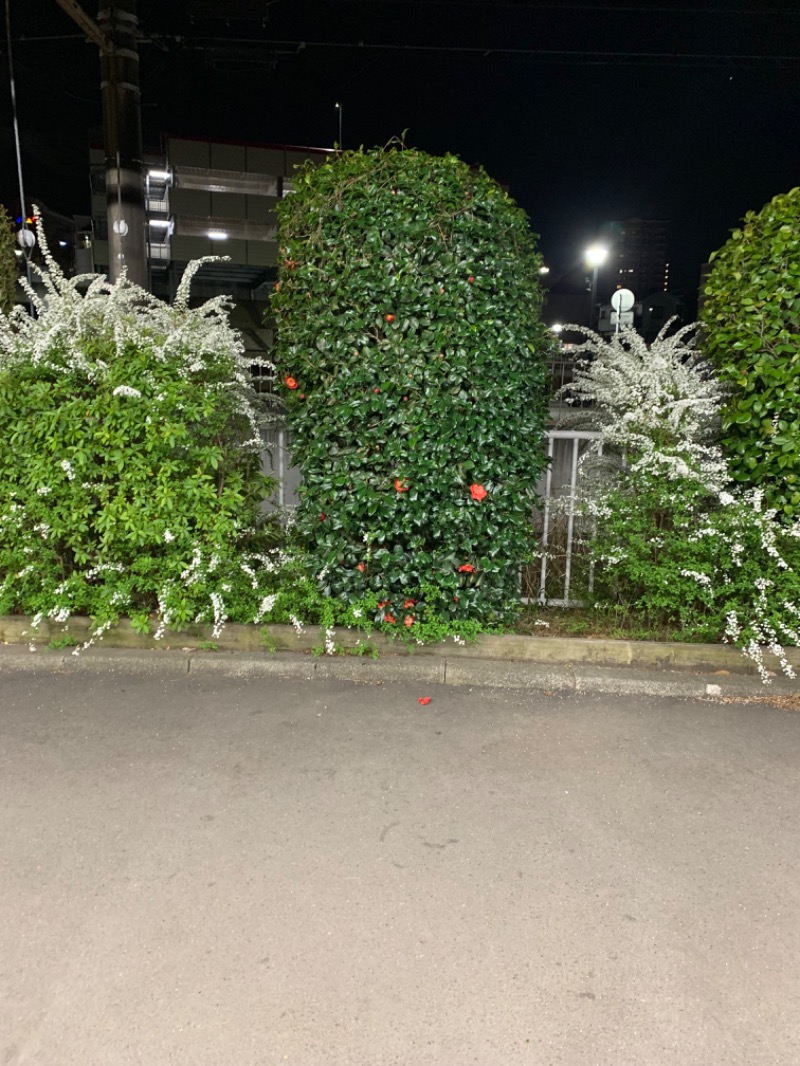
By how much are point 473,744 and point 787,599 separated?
220 cm

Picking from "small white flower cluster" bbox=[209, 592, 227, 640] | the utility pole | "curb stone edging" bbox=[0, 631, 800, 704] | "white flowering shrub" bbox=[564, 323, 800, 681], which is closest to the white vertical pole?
"white flowering shrub" bbox=[564, 323, 800, 681]

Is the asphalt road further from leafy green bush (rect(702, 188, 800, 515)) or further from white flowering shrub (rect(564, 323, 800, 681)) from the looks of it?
leafy green bush (rect(702, 188, 800, 515))

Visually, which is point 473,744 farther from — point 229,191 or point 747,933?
point 229,191

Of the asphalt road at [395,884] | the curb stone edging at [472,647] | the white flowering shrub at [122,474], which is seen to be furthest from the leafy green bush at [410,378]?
the asphalt road at [395,884]

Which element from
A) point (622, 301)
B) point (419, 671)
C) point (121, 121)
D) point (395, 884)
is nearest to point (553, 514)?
point (419, 671)

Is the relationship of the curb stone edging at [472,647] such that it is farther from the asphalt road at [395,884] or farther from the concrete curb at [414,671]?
the asphalt road at [395,884]

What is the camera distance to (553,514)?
5.23 m

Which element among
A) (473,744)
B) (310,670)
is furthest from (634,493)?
(310,670)

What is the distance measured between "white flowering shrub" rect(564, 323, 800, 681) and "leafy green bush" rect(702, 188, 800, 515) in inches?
6.0

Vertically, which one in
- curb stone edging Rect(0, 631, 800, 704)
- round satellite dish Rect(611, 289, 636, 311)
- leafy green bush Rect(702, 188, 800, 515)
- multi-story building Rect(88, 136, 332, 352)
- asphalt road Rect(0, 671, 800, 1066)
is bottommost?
asphalt road Rect(0, 671, 800, 1066)

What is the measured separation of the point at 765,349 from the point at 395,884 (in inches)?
148

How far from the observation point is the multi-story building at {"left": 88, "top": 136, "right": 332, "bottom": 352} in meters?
18.2

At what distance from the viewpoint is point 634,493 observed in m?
4.68

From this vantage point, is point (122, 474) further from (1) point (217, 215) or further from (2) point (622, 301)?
(1) point (217, 215)
